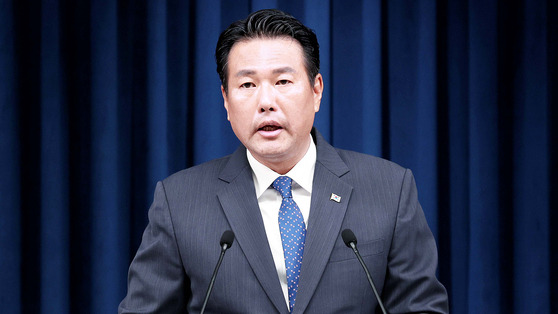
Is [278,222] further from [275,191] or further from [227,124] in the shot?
[227,124]

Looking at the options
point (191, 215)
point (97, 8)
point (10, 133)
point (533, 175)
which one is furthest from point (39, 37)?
point (533, 175)

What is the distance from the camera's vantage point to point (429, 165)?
75.7 inches

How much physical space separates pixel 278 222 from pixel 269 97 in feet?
Answer: 0.96

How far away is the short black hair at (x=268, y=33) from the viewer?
1279 millimetres

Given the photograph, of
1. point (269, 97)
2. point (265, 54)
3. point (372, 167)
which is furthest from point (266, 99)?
point (372, 167)

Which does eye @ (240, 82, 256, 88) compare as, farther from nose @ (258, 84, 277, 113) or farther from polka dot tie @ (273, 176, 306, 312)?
polka dot tie @ (273, 176, 306, 312)

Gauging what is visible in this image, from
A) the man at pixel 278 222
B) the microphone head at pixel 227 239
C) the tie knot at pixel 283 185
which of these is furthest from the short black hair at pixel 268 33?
the microphone head at pixel 227 239

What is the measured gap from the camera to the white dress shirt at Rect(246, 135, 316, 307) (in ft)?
4.18

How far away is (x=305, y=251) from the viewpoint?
1.20m

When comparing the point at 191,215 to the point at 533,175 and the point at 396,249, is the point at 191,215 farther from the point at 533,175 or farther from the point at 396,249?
the point at 533,175

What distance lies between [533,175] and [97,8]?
1674 millimetres

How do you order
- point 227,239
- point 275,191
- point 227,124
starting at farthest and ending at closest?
point 227,124 → point 275,191 → point 227,239

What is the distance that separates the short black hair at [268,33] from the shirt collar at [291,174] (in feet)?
0.65

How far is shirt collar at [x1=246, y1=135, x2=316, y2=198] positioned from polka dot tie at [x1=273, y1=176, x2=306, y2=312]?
42 millimetres
